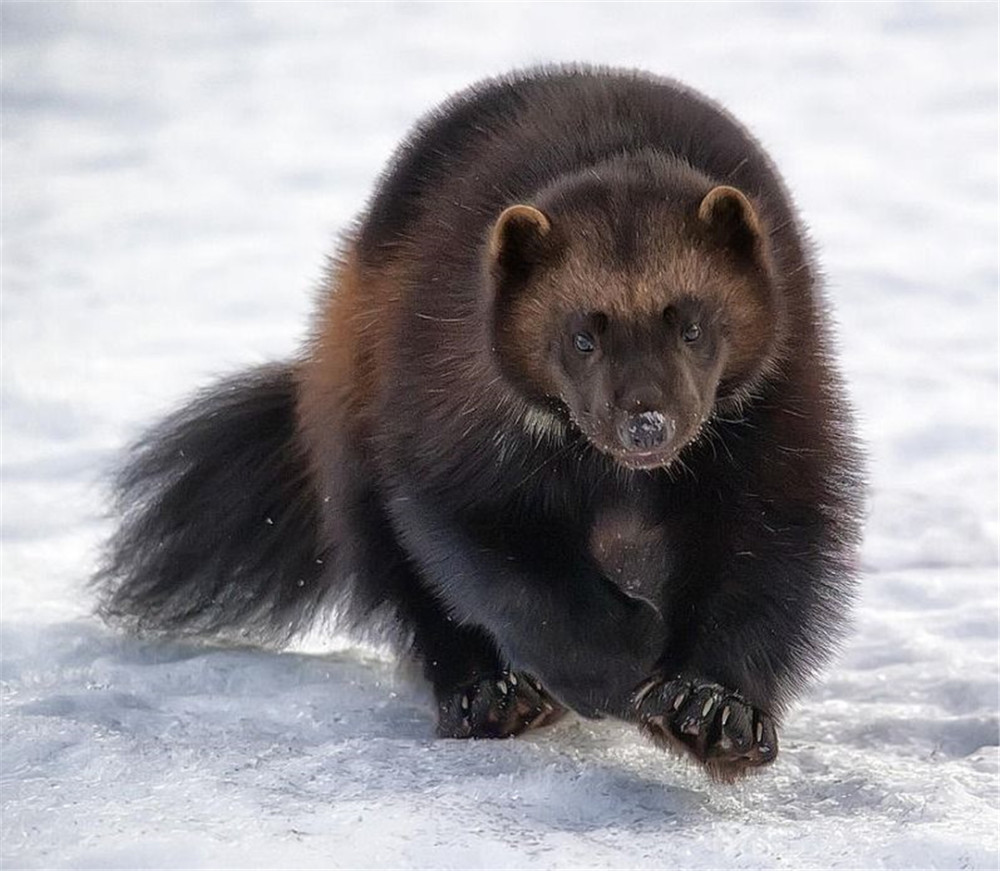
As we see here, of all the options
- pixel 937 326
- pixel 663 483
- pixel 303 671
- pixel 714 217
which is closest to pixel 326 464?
pixel 303 671

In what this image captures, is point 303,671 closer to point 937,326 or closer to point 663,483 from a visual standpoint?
point 663,483

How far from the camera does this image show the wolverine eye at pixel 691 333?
10.4ft

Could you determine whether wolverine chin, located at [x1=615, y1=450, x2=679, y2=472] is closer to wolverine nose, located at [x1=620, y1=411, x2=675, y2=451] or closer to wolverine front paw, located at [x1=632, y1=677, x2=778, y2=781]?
wolverine nose, located at [x1=620, y1=411, x2=675, y2=451]

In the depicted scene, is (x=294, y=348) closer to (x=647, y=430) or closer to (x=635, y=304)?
(x=635, y=304)

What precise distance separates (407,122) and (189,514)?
5512mm

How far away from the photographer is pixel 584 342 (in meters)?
3.19

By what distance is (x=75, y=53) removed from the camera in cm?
968

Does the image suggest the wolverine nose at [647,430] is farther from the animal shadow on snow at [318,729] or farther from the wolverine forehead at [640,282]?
the animal shadow on snow at [318,729]

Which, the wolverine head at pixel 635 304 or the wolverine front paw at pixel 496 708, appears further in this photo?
the wolverine front paw at pixel 496 708

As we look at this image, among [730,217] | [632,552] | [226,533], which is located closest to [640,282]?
[730,217]

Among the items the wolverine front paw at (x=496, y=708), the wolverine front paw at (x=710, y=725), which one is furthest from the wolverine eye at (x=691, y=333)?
the wolverine front paw at (x=496, y=708)

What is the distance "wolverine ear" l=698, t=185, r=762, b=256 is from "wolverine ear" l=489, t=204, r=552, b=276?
27 centimetres

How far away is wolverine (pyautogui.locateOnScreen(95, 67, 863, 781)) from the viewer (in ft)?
10.6

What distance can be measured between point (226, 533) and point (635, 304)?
149 centimetres
